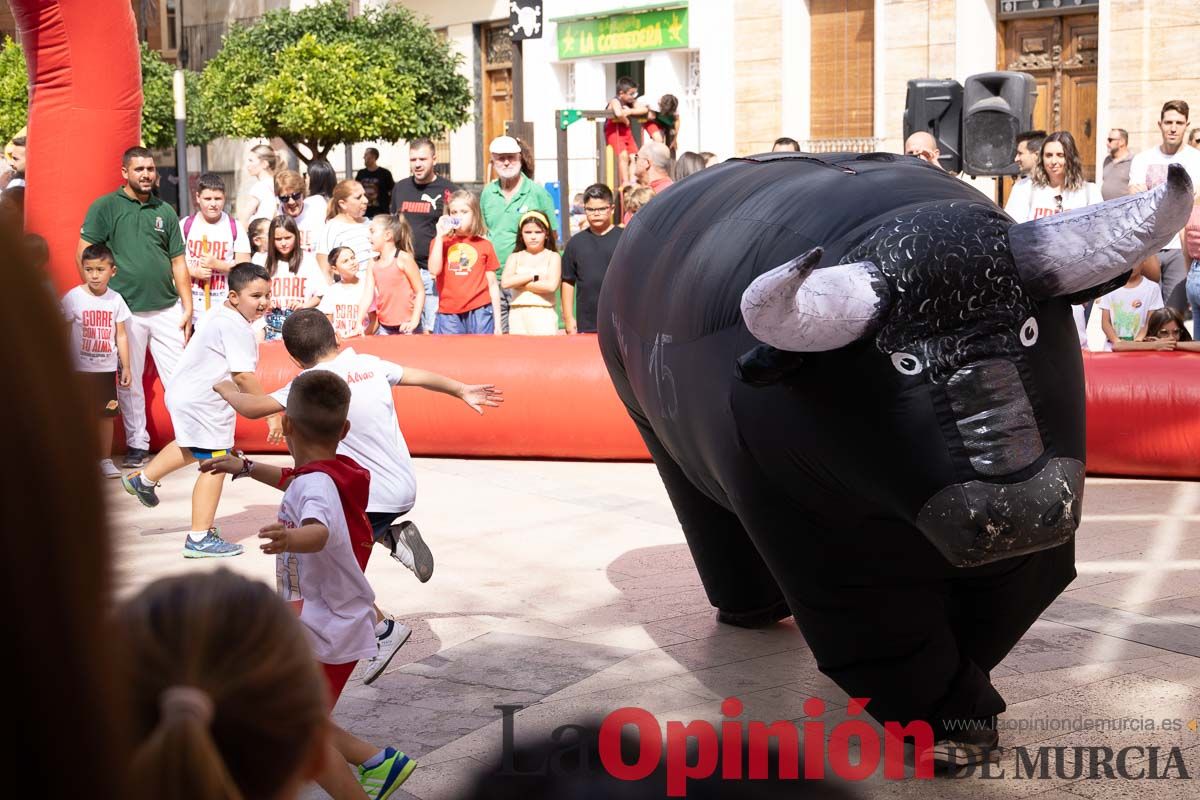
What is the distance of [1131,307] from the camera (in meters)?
9.98

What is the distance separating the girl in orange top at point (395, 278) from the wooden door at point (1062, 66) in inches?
455

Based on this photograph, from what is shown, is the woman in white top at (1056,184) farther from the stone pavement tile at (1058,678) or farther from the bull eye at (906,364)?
the bull eye at (906,364)

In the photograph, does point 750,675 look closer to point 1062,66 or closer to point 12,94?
point 1062,66

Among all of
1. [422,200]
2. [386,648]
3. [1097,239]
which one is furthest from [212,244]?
[1097,239]

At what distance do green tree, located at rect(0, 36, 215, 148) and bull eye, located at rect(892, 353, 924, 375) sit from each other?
26.2 meters

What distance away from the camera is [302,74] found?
26375mm

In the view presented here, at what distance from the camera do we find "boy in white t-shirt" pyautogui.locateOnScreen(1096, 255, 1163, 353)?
9930 mm

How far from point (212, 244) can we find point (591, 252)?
120 inches

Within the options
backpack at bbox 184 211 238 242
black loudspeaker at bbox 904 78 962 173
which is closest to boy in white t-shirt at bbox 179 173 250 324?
backpack at bbox 184 211 238 242

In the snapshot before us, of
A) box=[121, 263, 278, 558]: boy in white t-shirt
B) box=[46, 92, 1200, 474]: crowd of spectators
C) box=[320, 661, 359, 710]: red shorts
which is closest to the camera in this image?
box=[320, 661, 359, 710]: red shorts

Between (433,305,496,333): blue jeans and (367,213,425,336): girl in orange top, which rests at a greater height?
(367,213,425,336): girl in orange top

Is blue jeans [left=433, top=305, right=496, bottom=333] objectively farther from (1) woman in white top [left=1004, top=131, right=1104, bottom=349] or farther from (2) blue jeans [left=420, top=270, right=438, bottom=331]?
(1) woman in white top [left=1004, top=131, right=1104, bottom=349]

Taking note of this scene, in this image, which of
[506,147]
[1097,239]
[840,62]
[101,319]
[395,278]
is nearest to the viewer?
[1097,239]

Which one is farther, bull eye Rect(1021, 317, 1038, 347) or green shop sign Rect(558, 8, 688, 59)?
green shop sign Rect(558, 8, 688, 59)
